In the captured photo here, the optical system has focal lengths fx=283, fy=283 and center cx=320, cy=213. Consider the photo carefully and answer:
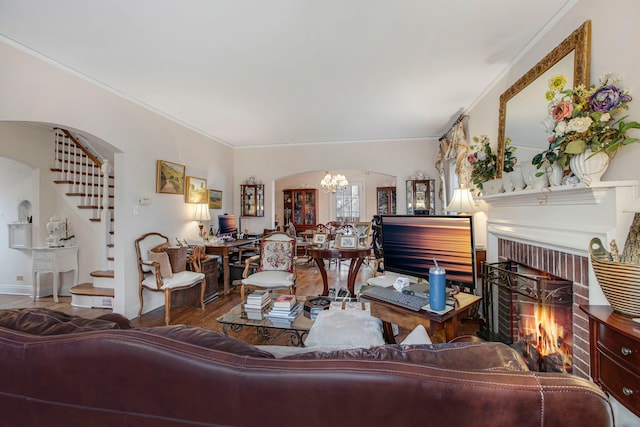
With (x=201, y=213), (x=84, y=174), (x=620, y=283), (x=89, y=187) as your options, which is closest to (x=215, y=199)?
(x=201, y=213)

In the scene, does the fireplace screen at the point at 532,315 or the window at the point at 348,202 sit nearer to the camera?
the fireplace screen at the point at 532,315

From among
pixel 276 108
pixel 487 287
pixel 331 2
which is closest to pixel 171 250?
pixel 276 108

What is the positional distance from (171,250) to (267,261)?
1181 mm

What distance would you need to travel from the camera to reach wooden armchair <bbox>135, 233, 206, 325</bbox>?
3.23 m

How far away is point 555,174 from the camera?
5.56 feet

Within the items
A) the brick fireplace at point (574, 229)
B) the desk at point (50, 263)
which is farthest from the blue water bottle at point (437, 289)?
the desk at point (50, 263)

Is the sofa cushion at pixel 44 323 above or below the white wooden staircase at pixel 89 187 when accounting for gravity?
below

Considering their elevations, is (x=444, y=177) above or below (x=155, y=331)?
above

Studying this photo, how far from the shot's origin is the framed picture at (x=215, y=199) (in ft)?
16.8

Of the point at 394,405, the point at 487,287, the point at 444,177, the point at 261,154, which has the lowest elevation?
the point at 487,287

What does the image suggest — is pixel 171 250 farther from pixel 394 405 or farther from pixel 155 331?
pixel 394 405

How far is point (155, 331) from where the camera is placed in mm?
822

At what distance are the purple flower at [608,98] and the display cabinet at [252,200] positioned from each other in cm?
526

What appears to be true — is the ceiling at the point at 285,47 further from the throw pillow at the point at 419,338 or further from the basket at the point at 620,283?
the throw pillow at the point at 419,338
